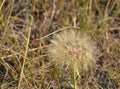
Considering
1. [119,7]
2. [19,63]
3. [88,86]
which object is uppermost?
[119,7]

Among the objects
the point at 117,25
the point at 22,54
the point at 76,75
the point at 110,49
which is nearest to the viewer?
the point at 76,75

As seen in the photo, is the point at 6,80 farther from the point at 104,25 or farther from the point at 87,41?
the point at 104,25

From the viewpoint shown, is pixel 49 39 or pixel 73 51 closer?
pixel 73 51

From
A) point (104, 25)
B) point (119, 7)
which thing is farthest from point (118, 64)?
point (119, 7)
